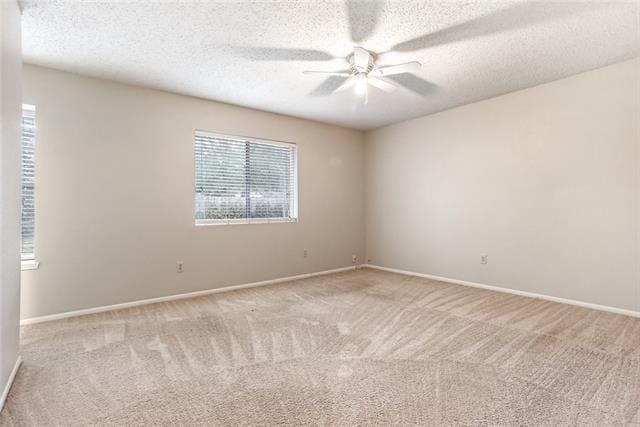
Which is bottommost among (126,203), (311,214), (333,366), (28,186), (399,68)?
(333,366)

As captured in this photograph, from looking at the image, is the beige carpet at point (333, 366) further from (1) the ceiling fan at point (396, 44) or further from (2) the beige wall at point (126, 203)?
(1) the ceiling fan at point (396, 44)

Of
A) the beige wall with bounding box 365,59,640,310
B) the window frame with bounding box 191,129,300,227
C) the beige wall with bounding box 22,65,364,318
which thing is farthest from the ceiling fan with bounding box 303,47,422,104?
the beige wall with bounding box 22,65,364,318

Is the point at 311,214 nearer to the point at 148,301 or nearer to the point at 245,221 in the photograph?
the point at 245,221

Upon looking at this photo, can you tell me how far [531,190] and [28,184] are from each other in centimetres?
548

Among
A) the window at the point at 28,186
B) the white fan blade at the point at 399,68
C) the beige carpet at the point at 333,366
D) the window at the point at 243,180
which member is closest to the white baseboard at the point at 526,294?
the beige carpet at the point at 333,366

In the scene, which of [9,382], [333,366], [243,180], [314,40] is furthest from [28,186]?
[333,366]

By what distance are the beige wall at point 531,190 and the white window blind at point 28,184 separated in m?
4.72

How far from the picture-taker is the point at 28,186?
3.19 m

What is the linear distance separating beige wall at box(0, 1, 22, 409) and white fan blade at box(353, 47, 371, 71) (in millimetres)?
2354

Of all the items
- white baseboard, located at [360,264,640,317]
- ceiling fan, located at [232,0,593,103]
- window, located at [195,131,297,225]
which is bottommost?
white baseboard, located at [360,264,640,317]

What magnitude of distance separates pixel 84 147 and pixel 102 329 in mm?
1881

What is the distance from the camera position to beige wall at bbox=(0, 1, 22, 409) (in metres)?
1.86

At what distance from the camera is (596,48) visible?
2.96m

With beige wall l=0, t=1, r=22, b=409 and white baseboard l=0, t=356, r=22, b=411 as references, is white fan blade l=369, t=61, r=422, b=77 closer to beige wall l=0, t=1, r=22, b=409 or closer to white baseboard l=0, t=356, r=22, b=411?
beige wall l=0, t=1, r=22, b=409
